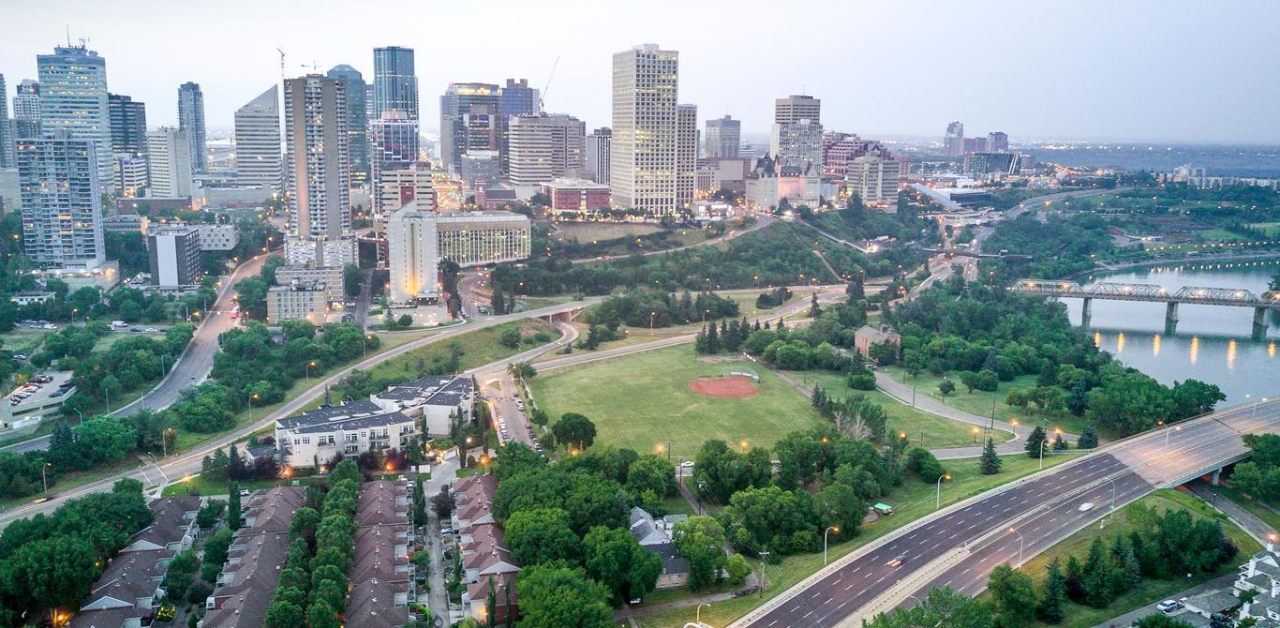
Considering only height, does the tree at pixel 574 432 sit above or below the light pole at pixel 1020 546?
above

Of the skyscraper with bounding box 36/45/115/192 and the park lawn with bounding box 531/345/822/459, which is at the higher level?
the skyscraper with bounding box 36/45/115/192

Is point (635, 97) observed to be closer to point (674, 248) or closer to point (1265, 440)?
point (674, 248)

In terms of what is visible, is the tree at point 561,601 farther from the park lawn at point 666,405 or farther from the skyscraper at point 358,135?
the skyscraper at point 358,135

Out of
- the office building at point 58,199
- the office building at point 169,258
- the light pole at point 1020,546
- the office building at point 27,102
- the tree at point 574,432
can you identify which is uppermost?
the office building at point 27,102

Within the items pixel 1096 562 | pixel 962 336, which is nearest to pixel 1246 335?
pixel 962 336

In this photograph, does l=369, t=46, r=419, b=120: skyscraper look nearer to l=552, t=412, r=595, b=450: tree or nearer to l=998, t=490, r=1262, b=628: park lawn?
l=552, t=412, r=595, b=450: tree

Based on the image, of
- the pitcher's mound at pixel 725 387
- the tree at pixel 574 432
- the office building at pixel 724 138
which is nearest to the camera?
the tree at pixel 574 432

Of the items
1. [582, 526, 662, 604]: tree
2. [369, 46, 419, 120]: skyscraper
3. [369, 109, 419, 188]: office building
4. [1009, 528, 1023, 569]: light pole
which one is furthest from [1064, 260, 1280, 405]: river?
[369, 46, 419, 120]: skyscraper

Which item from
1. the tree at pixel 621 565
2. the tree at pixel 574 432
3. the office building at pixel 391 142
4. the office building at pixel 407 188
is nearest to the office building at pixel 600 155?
the office building at pixel 391 142
